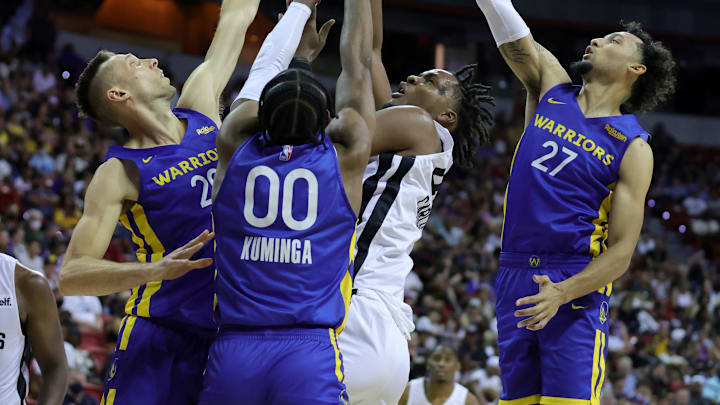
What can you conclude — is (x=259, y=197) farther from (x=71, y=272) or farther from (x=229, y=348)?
→ (x=71, y=272)

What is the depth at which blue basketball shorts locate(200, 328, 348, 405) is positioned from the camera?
3160 mm

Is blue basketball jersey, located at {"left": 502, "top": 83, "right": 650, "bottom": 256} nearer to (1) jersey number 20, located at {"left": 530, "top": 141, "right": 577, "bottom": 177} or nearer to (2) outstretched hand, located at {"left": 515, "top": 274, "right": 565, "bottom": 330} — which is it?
(1) jersey number 20, located at {"left": 530, "top": 141, "right": 577, "bottom": 177}

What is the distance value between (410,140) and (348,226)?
94 centimetres

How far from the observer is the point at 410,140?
4.22 meters

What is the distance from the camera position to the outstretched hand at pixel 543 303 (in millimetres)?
4020

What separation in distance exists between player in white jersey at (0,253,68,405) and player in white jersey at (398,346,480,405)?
403 cm

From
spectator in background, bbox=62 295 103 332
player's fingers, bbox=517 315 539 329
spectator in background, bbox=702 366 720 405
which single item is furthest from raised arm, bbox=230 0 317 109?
spectator in background, bbox=702 366 720 405

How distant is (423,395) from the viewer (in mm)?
7855

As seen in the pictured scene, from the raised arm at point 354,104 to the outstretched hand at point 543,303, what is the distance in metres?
1.04

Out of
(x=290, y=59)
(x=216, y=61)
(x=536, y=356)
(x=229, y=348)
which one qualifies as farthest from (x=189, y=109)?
(x=536, y=356)

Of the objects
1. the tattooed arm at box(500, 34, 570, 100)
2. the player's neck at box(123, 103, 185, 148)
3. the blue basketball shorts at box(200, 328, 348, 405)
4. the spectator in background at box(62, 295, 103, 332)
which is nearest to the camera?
the blue basketball shorts at box(200, 328, 348, 405)

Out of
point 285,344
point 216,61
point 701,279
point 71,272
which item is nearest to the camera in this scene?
point 285,344

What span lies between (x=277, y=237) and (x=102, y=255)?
924mm

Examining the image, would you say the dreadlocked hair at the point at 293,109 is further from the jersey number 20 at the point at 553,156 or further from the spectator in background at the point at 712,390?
the spectator in background at the point at 712,390
